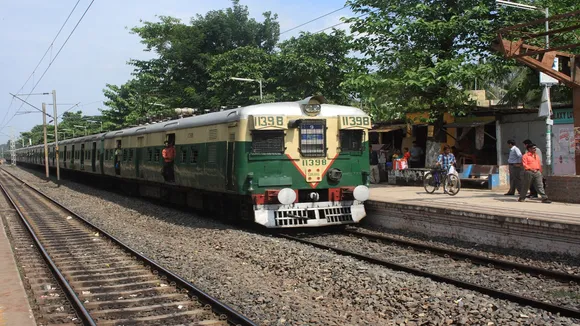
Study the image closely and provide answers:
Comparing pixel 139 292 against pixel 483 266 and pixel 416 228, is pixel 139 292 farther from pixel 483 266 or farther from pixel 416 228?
pixel 416 228

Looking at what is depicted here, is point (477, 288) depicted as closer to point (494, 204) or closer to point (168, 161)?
point (494, 204)

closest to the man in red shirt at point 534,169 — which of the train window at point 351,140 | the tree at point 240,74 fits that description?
the train window at point 351,140

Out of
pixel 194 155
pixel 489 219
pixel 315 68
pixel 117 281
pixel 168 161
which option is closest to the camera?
pixel 117 281

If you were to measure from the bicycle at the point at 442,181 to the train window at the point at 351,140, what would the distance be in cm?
345

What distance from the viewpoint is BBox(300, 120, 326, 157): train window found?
486 inches

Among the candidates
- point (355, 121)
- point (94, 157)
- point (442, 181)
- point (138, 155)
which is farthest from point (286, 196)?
point (94, 157)

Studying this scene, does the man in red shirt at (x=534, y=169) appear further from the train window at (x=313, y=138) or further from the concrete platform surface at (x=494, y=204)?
the train window at (x=313, y=138)

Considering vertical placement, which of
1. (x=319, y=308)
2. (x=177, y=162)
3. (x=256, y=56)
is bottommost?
(x=319, y=308)

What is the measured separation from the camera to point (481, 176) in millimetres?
17984

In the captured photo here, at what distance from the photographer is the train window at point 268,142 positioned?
12000mm

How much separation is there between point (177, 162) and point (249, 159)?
445 centimetres

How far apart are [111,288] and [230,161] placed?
511cm

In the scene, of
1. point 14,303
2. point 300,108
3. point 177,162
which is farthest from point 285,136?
point 14,303

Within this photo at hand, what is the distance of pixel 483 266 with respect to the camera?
28.3 feet
